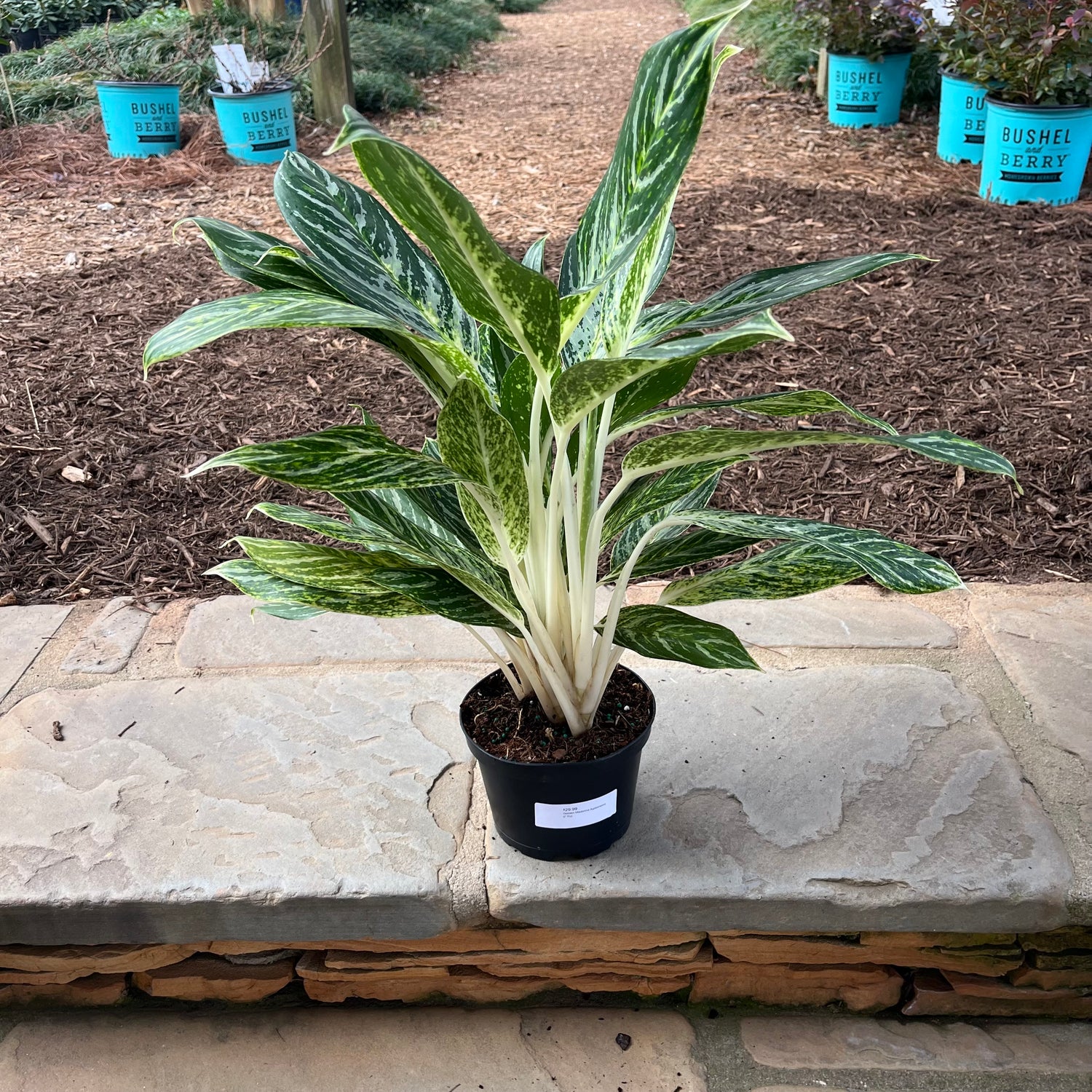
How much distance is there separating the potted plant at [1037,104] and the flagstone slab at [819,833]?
323 cm

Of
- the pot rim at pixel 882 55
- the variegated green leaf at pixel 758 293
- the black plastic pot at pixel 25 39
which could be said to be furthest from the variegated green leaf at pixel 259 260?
the black plastic pot at pixel 25 39

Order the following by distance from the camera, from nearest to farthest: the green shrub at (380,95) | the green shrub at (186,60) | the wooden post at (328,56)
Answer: the wooden post at (328,56)
the green shrub at (186,60)
the green shrub at (380,95)

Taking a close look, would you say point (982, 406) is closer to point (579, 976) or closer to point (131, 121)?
point (579, 976)

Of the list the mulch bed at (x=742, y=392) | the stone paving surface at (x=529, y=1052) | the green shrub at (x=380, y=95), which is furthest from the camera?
the green shrub at (x=380, y=95)

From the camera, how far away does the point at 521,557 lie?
4.71 feet

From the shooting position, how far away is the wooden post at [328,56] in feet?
19.8

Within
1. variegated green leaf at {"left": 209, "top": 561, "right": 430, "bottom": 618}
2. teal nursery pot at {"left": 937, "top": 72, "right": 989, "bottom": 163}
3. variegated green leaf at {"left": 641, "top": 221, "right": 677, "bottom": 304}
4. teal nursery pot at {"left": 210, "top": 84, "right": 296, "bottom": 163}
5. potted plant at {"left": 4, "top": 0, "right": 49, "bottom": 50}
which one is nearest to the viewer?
variegated green leaf at {"left": 641, "top": 221, "right": 677, "bottom": 304}

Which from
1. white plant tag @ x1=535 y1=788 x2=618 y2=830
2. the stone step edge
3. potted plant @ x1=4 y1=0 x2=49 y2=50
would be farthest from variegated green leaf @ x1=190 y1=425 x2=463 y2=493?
potted plant @ x1=4 y1=0 x2=49 y2=50

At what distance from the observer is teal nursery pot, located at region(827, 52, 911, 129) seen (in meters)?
5.71

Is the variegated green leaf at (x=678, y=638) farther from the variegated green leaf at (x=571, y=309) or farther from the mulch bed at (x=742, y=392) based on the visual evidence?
the mulch bed at (x=742, y=392)

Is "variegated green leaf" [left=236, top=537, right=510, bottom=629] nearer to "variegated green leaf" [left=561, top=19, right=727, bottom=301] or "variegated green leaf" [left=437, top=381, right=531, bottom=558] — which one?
"variegated green leaf" [left=437, top=381, right=531, bottom=558]

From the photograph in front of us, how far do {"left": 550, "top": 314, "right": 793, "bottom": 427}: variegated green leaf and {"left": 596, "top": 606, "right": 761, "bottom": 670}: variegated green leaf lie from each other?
1.20 feet

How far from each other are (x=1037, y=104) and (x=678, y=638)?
3991 millimetres

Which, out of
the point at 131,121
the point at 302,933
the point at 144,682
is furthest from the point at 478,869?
the point at 131,121
